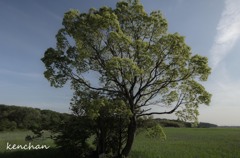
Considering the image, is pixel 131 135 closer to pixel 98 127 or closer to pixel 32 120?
pixel 98 127

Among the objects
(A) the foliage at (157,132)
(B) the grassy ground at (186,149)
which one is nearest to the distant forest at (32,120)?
(A) the foliage at (157,132)

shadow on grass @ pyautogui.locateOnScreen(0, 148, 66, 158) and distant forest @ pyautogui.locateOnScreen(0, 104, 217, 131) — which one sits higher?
distant forest @ pyautogui.locateOnScreen(0, 104, 217, 131)

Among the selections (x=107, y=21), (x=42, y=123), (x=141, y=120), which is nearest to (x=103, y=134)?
(x=141, y=120)

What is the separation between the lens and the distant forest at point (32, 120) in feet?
69.6

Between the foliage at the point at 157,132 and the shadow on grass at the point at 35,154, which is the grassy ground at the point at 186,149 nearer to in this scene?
the foliage at the point at 157,132

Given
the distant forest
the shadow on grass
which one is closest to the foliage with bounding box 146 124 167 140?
the distant forest

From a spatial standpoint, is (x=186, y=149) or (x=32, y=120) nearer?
(x=32, y=120)

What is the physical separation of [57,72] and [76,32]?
10.2ft

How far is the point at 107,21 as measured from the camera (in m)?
18.7

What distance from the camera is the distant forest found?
2120 cm

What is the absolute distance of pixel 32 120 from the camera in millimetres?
22281

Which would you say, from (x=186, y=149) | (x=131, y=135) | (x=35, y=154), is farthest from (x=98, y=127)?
(x=186, y=149)

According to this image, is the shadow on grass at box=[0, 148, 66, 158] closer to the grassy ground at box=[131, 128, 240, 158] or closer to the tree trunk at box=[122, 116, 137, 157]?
the tree trunk at box=[122, 116, 137, 157]

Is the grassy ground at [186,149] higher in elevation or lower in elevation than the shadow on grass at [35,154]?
higher
